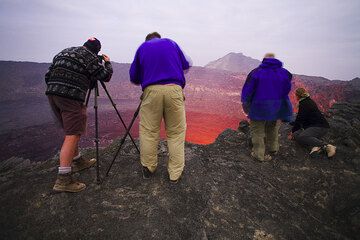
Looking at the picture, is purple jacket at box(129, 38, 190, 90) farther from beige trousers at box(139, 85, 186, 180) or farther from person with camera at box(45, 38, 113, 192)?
person with camera at box(45, 38, 113, 192)

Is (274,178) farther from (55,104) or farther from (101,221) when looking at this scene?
(55,104)

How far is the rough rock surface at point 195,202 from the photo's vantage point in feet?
8.73

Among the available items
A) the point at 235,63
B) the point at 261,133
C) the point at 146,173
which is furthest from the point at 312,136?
the point at 235,63

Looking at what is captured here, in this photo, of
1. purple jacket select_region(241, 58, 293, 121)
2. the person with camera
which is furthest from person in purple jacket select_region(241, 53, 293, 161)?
the person with camera

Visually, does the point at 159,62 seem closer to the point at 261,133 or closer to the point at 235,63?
the point at 261,133

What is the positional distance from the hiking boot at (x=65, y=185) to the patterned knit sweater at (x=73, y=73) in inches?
41.2

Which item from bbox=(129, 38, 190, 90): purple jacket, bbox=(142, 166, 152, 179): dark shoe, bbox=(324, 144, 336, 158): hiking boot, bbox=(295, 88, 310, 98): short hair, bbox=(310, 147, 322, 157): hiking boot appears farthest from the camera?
bbox=(295, 88, 310, 98): short hair

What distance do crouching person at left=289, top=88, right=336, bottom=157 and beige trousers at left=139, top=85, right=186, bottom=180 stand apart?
3186 millimetres

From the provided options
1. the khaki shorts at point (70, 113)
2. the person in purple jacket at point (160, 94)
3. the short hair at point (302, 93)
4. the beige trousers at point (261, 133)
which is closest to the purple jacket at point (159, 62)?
the person in purple jacket at point (160, 94)

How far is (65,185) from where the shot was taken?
310cm

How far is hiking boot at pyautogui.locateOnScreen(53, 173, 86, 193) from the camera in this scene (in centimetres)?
307

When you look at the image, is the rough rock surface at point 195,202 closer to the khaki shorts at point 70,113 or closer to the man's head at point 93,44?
the khaki shorts at point 70,113

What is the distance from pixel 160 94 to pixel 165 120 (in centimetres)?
43

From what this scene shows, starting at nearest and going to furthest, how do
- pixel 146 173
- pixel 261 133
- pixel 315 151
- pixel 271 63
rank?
pixel 146 173 < pixel 271 63 < pixel 261 133 < pixel 315 151
